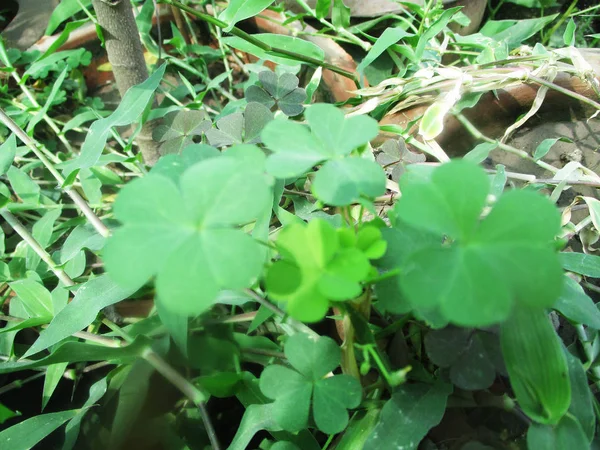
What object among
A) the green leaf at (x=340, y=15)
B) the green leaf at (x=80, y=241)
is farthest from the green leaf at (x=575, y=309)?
the green leaf at (x=340, y=15)

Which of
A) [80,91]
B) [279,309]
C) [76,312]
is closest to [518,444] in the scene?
[279,309]

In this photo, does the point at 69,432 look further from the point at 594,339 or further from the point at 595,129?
the point at 595,129

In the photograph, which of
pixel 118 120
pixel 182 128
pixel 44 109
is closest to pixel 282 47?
pixel 182 128

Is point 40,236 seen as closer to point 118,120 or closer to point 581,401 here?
point 118,120

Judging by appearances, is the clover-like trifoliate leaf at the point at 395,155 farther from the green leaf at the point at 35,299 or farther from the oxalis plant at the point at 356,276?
the green leaf at the point at 35,299

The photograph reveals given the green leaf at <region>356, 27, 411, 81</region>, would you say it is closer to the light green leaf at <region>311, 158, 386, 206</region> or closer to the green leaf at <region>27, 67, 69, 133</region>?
the light green leaf at <region>311, 158, 386, 206</region>
